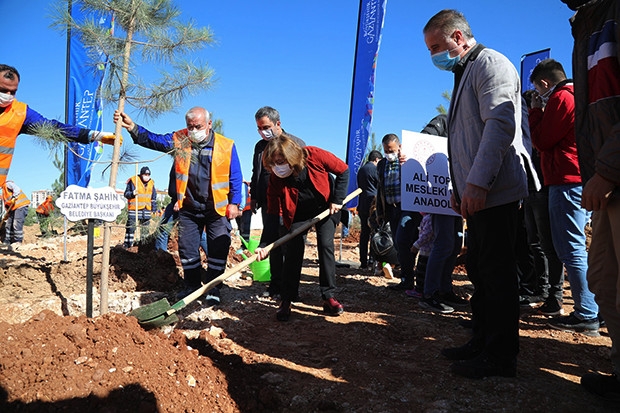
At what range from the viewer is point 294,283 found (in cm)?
378

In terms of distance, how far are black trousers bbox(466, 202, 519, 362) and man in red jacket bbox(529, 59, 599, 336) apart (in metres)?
1.28

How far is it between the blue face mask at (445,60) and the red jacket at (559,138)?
1.28 metres

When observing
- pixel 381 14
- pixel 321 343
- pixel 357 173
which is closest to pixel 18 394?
pixel 321 343

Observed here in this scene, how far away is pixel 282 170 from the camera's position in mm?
3629

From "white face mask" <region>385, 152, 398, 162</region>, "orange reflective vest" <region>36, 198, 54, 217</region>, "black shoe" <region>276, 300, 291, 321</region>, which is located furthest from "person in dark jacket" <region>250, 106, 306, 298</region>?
"orange reflective vest" <region>36, 198, 54, 217</region>

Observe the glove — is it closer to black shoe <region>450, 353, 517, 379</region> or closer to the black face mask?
black shoe <region>450, 353, 517, 379</region>

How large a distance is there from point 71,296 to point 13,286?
0.61 metres

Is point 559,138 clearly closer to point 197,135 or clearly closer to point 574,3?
point 574,3

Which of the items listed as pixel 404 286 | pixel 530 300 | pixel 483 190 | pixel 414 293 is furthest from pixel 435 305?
pixel 483 190

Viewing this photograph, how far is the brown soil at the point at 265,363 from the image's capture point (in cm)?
198

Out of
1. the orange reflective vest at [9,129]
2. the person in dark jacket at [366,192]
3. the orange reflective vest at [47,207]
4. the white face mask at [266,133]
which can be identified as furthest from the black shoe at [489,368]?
the orange reflective vest at [47,207]

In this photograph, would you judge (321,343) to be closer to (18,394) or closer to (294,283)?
(294,283)

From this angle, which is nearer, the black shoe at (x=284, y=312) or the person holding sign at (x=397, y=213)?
the black shoe at (x=284, y=312)

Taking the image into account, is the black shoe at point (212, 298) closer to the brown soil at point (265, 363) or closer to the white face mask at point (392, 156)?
the brown soil at point (265, 363)
